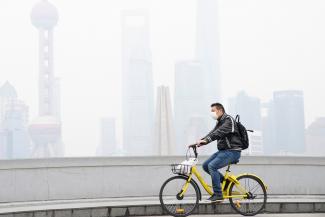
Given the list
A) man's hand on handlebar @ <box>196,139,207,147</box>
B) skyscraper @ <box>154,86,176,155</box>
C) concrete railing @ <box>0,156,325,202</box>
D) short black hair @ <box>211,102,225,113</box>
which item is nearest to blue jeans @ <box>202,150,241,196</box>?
man's hand on handlebar @ <box>196,139,207,147</box>

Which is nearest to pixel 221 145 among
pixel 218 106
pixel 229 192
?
pixel 218 106

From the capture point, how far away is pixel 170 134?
511 inches

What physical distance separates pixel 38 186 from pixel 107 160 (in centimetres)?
127

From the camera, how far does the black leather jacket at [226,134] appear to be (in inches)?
299

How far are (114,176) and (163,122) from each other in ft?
9.91

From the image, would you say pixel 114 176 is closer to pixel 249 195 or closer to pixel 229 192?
pixel 229 192

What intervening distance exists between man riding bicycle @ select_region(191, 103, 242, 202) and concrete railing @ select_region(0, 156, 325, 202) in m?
2.63

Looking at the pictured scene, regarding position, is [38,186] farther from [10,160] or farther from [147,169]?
[147,169]

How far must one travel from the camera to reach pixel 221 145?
303 inches

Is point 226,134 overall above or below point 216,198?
above

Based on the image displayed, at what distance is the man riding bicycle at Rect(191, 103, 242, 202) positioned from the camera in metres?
7.60

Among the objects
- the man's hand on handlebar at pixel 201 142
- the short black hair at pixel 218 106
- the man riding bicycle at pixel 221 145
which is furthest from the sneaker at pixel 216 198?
the short black hair at pixel 218 106

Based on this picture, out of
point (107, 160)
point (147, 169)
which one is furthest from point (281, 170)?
point (107, 160)

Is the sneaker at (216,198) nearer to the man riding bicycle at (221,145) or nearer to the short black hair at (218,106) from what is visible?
the man riding bicycle at (221,145)
